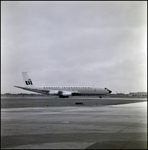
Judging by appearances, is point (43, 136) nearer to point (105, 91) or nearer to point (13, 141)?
point (13, 141)

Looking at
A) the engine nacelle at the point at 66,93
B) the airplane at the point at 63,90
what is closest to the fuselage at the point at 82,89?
the airplane at the point at 63,90

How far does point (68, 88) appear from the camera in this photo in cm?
9356

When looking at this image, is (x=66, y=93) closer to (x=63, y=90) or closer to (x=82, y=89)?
(x=63, y=90)

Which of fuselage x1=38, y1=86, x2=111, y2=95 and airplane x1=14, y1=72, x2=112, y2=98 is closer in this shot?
airplane x1=14, y1=72, x2=112, y2=98

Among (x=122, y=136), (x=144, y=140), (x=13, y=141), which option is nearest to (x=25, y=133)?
(x=13, y=141)

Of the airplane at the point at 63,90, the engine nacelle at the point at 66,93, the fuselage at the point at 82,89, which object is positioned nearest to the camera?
the engine nacelle at the point at 66,93

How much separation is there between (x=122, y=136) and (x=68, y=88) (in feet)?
272

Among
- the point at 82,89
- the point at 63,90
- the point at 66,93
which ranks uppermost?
the point at 82,89

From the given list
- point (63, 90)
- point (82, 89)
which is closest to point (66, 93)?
point (63, 90)

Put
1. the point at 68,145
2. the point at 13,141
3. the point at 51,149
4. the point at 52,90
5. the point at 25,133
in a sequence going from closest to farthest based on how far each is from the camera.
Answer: the point at 51,149
the point at 68,145
the point at 13,141
the point at 25,133
the point at 52,90

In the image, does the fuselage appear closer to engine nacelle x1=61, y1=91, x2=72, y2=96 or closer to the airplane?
the airplane

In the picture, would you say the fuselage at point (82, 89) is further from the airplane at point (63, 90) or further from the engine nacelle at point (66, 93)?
the engine nacelle at point (66, 93)

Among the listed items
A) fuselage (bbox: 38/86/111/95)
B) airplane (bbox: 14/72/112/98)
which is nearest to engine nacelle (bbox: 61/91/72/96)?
airplane (bbox: 14/72/112/98)

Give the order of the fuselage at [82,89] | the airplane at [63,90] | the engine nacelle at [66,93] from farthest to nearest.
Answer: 1. the fuselage at [82,89]
2. the airplane at [63,90]
3. the engine nacelle at [66,93]
